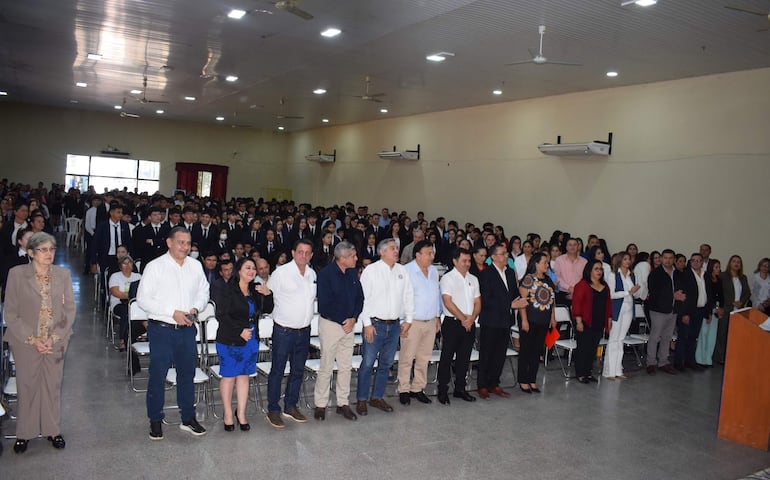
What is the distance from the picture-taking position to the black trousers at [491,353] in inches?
273

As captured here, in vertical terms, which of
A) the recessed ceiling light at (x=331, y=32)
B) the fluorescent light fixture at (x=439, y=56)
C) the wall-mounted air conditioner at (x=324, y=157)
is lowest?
the wall-mounted air conditioner at (x=324, y=157)

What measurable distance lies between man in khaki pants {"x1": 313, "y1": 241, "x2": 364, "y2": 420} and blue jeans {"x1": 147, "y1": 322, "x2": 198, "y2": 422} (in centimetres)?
118

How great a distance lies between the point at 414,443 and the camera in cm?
548

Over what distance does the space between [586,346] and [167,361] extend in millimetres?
5028

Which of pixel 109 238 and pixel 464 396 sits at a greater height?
pixel 109 238

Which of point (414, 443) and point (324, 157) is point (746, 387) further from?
point (324, 157)

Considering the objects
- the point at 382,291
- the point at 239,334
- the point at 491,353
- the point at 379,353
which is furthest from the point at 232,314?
the point at 491,353

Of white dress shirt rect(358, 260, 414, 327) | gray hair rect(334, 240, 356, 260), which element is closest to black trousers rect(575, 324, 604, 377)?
white dress shirt rect(358, 260, 414, 327)

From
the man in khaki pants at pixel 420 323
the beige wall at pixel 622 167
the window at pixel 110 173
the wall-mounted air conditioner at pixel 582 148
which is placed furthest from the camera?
the window at pixel 110 173

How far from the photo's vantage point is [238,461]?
4.83m

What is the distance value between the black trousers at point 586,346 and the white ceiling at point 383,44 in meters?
3.95

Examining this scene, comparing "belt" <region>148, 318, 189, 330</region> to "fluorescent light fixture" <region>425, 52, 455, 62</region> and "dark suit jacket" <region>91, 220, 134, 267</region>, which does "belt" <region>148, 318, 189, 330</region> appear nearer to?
"dark suit jacket" <region>91, 220, 134, 267</region>

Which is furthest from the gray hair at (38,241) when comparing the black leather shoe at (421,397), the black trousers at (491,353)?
the black trousers at (491,353)

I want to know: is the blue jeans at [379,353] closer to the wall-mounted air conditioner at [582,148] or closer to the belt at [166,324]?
the belt at [166,324]
